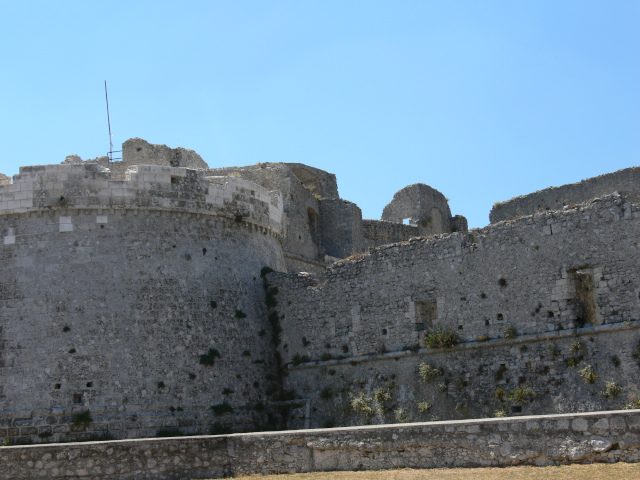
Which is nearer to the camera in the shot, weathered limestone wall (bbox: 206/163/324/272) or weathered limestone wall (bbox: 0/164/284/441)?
weathered limestone wall (bbox: 0/164/284/441)

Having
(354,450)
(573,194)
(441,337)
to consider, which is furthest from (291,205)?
(354,450)

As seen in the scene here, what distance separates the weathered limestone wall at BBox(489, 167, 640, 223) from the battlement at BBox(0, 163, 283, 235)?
8574 mm

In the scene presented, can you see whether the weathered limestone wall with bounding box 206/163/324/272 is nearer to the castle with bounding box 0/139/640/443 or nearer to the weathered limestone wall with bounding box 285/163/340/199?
the weathered limestone wall with bounding box 285/163/340/199

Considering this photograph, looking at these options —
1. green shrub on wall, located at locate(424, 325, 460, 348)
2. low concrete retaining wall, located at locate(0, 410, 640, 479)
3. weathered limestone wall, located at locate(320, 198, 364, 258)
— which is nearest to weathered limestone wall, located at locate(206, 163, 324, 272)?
weathered limestone wall, located at locate(320, 198, 364, 258)

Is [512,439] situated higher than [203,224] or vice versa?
[203,224]

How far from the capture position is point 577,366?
1396 centimetres

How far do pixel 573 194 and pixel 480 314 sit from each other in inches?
378

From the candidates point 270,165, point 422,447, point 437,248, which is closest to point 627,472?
point 422,447

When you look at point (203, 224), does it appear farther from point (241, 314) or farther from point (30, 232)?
point (30, 232)

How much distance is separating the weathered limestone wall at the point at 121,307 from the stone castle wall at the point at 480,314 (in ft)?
5.66

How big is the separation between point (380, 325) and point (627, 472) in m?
8.32

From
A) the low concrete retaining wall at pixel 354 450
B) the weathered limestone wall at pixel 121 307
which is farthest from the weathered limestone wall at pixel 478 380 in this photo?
the low concrete retaining wall at pixel 354 450

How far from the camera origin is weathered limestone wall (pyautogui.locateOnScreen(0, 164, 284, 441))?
1597 cm

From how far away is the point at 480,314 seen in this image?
51.2 ft
